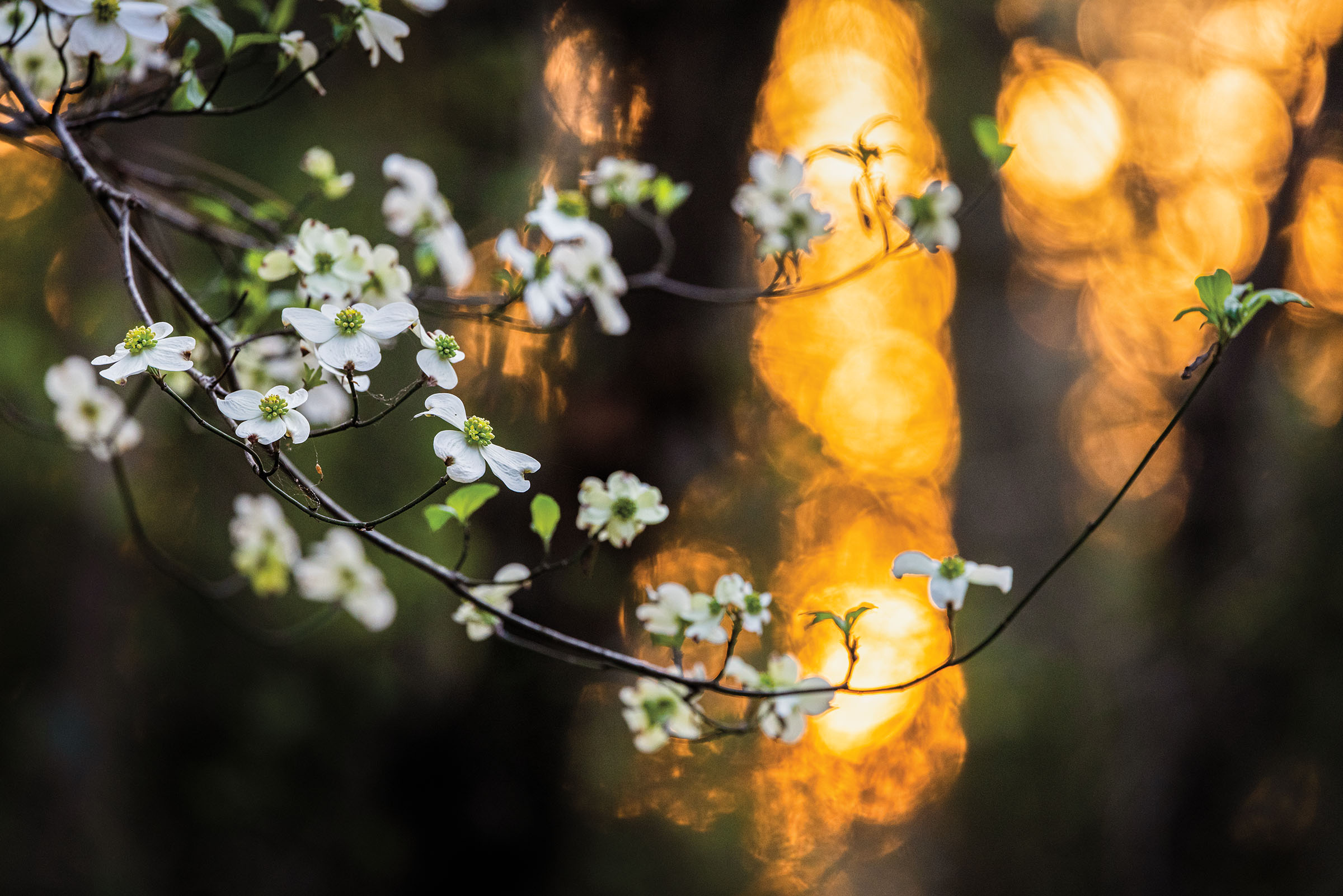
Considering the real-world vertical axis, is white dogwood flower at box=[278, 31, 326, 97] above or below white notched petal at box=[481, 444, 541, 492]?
above

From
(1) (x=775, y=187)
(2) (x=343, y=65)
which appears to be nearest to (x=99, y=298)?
(2) (x=343, y=65)

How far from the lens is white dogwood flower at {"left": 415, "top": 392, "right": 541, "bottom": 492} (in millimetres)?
501

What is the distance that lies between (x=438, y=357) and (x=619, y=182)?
602 mm

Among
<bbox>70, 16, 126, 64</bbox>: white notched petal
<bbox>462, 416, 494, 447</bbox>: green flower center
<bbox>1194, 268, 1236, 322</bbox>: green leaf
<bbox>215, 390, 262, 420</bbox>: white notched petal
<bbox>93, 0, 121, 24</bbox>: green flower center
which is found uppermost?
<bbox>93, 0, 121, 24</bbox>: green flower center

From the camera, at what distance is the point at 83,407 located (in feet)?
3.68

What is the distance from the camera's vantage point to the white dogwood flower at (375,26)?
2.33 feet

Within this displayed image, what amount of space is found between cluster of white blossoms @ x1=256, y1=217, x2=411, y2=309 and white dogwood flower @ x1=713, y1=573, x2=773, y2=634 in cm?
40

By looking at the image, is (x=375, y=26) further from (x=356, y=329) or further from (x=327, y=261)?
(x=356, y=329)

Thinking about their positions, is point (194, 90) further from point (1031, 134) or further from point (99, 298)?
point (1031, 134)

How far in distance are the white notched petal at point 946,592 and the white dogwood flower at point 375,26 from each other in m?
0.67

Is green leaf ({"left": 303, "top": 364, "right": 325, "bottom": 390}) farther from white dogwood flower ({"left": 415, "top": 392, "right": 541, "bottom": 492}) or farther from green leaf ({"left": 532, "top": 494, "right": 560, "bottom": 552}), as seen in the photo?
green leaf ({"left": 532, "top": 494, "right": 560, "bottom": 552})

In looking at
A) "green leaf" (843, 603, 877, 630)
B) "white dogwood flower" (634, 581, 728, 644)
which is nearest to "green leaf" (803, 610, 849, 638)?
"green leaf" (843, 603, 877, 630)

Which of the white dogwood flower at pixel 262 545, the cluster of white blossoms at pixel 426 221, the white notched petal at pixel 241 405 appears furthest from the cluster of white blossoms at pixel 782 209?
the white dogwood flower at pixel 262 545

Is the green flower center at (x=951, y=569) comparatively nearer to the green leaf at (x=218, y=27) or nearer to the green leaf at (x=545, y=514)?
the green leaf at (x=545, y=514)
